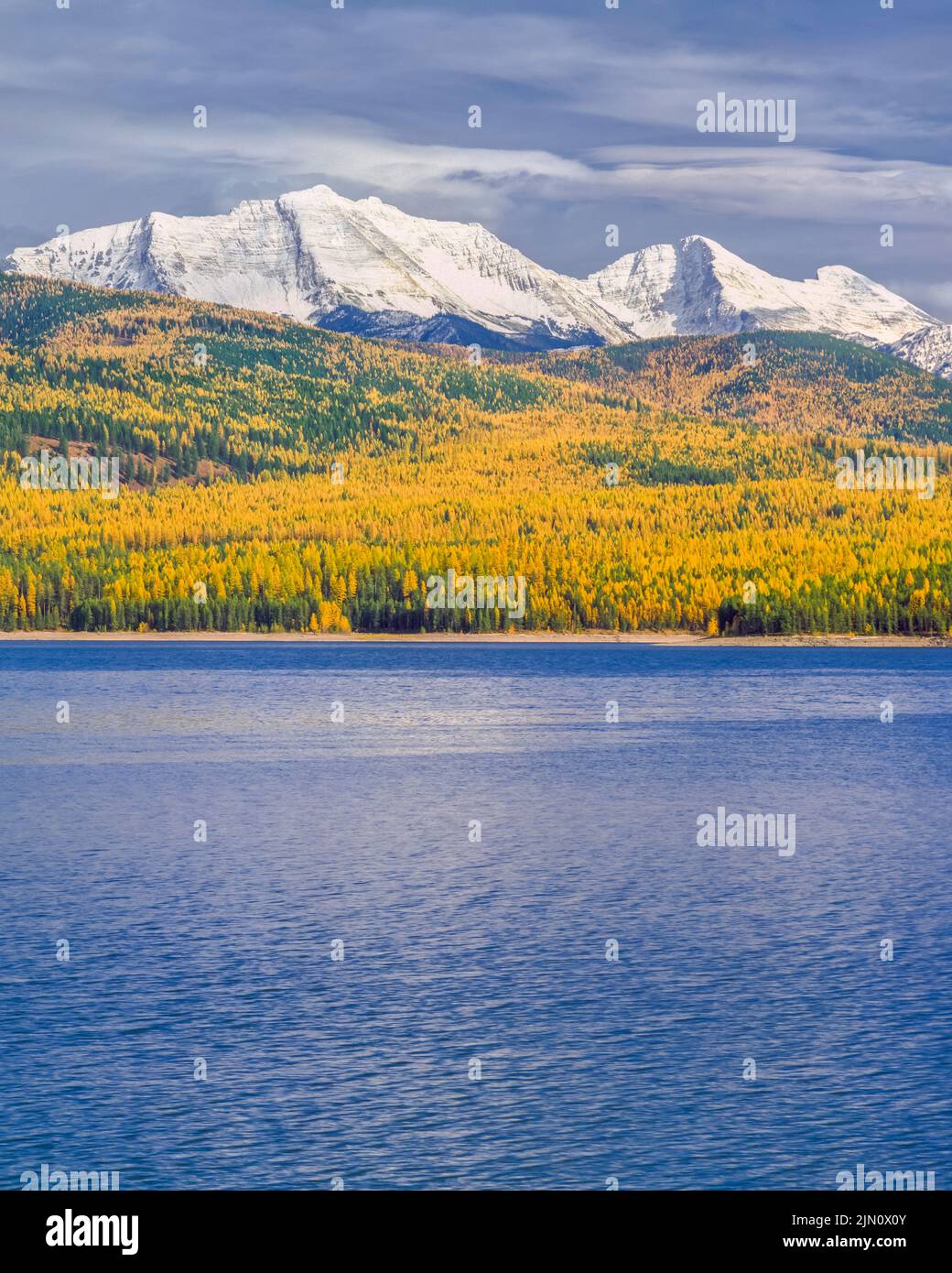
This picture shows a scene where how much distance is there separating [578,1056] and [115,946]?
17687 millimetres

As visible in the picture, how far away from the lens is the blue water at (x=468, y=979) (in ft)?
119

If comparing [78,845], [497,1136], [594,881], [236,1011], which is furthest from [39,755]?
[497,1136]

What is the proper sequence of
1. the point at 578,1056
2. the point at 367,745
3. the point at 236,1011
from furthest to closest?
the point at 367,745 < the point at 236,1011 < the point at 578,1056

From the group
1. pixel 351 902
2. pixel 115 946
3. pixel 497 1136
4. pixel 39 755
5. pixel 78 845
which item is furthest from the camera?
pixel 39 755

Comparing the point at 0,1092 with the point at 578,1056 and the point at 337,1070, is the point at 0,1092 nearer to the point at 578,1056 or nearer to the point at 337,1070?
the point at 337,1070

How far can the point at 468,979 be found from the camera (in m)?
49.3

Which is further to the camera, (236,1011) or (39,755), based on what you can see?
(39,755)

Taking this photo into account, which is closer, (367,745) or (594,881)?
(594,881)

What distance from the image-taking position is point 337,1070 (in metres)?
40.5

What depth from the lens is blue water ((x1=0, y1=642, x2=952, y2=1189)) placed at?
119 feet

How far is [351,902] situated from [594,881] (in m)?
10.5

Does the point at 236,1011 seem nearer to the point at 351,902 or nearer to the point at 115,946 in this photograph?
the point at 115,946

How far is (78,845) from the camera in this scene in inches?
2943
